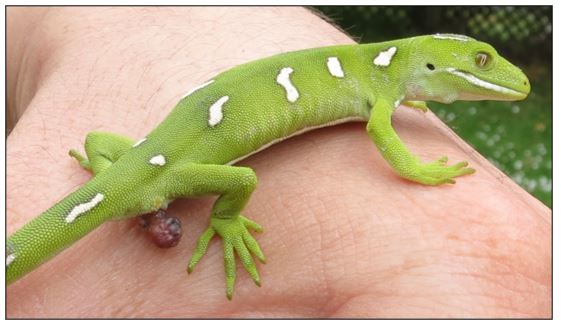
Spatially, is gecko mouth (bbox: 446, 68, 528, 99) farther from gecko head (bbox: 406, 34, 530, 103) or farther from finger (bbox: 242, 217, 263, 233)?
finger (bbox: 242, 217, 263, 233)

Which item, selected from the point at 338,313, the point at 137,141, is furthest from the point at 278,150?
the point at 338,313

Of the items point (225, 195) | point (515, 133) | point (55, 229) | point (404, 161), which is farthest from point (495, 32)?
point (55, 229)

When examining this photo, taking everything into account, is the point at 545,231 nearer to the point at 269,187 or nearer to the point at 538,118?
the point at 269,187

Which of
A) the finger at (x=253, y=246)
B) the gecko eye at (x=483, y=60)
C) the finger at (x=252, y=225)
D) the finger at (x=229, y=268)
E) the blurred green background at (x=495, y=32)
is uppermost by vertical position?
the gecko eye at (x=483, y=60)

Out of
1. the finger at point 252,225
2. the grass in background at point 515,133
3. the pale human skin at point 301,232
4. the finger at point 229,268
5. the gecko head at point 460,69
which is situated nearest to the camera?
the pale human skin at point 301,232

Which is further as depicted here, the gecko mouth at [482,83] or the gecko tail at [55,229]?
the gecko mouth at [482,83]

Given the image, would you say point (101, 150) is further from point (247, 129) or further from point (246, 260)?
point (246, 260)

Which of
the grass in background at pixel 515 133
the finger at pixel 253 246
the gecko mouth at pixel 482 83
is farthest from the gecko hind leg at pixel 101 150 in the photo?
the grass in background at pixel 515 133

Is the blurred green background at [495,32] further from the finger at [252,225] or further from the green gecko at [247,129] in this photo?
the finger at [252,225]
